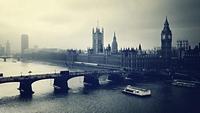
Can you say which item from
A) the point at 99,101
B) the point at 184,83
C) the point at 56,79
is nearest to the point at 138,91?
the point at 99,101

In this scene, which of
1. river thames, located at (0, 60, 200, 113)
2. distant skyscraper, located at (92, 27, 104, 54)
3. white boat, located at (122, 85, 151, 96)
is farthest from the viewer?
distant skyscraper, located at (92, 27, 104, 54)

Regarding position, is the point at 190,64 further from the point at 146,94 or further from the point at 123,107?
the point at 123,107

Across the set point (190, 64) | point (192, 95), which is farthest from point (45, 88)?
point (190, 64)

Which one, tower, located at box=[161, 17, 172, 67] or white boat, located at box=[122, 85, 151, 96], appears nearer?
white boat, located at box=[122, 85, 151, 96]

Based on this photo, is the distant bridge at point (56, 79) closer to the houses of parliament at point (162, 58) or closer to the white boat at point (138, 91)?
the white boat at point (138, 91)

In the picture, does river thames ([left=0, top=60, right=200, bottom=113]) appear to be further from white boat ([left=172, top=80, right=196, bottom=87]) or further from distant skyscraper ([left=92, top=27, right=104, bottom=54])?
distant skyscraper ([left=92, top=27, right=104, bottom=54])

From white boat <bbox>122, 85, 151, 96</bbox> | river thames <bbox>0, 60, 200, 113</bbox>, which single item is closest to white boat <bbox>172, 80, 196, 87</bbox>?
river thames <bbox>0, 60, 200, 113</bbox>

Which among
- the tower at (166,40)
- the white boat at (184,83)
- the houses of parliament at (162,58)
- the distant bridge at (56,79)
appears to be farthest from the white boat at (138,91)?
the tower at (166,40)

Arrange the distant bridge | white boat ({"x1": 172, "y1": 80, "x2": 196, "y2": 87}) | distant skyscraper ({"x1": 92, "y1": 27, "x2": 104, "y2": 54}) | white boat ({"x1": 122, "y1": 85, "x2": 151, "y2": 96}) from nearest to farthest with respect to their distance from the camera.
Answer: white boat ({"x1": 122, "y1": 85, "x2": 151, "y2": 96}) → the distant bridge → white boat ({"x1": 172, "y1": 80, "x2": 196, "y2": 87}) → distant skyscraper ({"x1": 92, "y1": 27, "x2": 104, "y2": 54})
